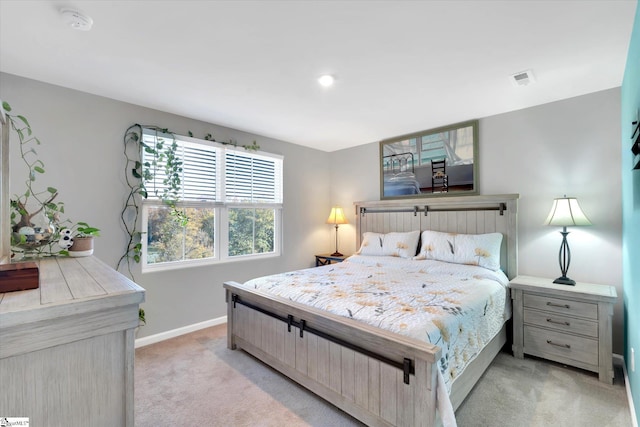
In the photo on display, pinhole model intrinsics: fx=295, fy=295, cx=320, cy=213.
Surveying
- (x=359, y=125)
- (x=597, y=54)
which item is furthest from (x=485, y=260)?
(x=359, y=125)

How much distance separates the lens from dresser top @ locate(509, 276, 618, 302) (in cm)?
239

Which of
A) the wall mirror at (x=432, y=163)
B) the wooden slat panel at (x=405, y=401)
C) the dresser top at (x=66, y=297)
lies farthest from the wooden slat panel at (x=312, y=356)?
the wall mirror at (x=432, y=163)

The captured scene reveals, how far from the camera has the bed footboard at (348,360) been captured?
1.55m

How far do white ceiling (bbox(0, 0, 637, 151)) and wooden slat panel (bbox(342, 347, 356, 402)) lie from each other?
2.05 metres

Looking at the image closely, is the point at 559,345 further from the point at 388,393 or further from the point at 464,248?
the point at 388,393

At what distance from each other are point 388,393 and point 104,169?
3.12 meters

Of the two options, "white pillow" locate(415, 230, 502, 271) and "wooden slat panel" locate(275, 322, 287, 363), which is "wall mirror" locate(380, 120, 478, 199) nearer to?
"white pillow" locate(415, 230, 502, 271)

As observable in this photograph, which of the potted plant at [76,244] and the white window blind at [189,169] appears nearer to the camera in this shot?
the potted plant at [76,244]

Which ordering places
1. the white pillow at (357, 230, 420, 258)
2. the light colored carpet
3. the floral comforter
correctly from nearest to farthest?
the floral comforter, the light colored carpet, the white pillow at (357, 230, 420, 258)

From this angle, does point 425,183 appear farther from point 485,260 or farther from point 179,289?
point 179,289

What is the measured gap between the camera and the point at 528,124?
10.3 feet

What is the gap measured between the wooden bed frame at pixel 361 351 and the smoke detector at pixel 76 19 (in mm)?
2175

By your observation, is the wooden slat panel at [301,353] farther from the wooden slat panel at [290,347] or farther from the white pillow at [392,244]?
the white pillow at [392,244]

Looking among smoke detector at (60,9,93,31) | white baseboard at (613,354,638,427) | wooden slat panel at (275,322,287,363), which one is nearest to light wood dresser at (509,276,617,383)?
white baseboard at (613,354,638,427)
